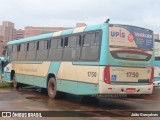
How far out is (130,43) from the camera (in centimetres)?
1208

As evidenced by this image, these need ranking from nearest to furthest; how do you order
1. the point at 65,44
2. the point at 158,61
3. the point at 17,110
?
the point at 17,110 < the point at 65,44 < the point at 158,61

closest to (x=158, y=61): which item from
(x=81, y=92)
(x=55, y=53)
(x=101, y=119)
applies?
(x=55, y=53)

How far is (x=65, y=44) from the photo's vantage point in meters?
14.3

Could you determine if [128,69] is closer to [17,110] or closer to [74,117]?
[74,117]

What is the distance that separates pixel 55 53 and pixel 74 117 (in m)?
5.51

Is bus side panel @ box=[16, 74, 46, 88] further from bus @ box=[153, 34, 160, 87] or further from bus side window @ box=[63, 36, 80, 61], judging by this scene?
bus @ box=[153, 34, 160, 87]

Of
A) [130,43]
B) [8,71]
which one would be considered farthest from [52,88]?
[8,71]

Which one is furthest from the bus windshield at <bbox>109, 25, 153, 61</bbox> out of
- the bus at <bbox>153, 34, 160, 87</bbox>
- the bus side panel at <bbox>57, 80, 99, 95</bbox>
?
the bus at <bbox>153, 34, 160, 87</bbox>

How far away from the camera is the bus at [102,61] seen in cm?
1159

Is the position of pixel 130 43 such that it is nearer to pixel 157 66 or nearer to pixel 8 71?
pixel 157 66

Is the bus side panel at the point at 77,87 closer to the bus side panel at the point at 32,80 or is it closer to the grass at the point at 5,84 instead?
the bus side panel at the point at 32,80

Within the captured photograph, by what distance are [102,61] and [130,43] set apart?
4.43ft

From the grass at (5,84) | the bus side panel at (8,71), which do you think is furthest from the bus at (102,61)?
the bus side panel at (8,71)

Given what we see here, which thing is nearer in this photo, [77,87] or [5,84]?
[77,87]
